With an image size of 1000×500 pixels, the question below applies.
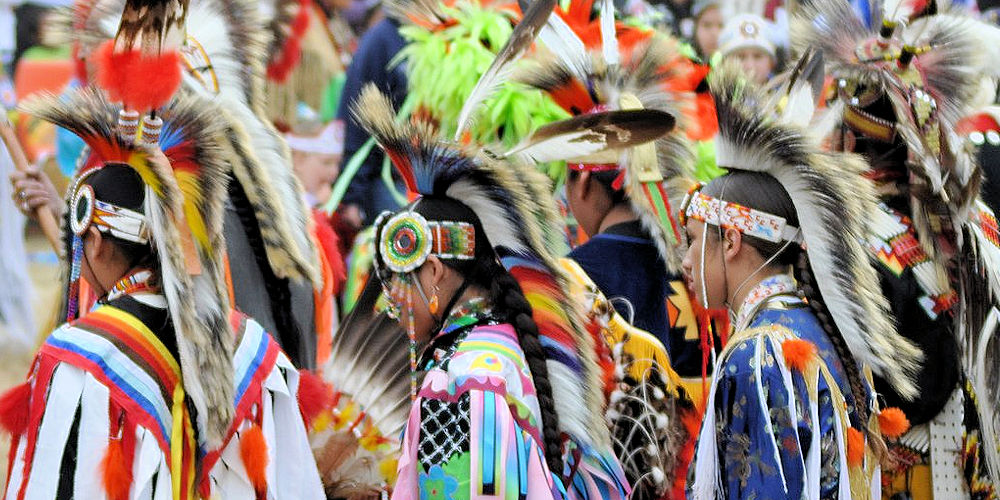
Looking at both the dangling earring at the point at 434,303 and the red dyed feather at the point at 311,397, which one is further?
the red dyed feather at the point at 311,397

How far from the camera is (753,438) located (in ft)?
9.41

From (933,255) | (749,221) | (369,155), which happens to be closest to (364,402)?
(749,221)

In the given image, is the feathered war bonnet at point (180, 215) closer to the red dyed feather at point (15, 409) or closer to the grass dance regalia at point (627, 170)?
the red dyed feather at point (15, 409)

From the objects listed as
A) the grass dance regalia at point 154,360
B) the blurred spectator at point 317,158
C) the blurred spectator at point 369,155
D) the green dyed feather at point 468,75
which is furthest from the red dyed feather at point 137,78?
the blurred spectator at point 317,158

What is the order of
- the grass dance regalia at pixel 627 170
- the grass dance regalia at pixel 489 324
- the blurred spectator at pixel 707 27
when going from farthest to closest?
the blurred spectator at pixel 707 27 → the grass dance regalia at pixel 627 170 → the grass dance regalia at pixel 489 324

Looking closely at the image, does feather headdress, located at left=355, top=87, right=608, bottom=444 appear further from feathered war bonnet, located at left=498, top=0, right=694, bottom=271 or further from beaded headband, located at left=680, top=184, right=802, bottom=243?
feathered war bonnet, located at left=498, top=0, right=694, bottom=271

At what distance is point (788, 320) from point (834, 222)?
0.25m

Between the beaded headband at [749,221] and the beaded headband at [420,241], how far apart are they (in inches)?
22.3

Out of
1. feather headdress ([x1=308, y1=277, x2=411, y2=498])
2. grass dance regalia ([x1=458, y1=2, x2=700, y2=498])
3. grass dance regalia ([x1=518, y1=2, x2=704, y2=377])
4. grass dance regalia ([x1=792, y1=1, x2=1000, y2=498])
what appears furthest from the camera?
grass dance regalia ([x1=518, y1=2, x2=704, y2=377])

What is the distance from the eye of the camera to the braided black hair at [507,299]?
2.98m

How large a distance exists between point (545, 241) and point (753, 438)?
2.28 ft

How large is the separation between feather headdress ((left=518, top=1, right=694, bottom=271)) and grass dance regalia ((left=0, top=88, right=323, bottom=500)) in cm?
124

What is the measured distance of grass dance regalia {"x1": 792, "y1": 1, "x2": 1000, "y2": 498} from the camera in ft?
12.3

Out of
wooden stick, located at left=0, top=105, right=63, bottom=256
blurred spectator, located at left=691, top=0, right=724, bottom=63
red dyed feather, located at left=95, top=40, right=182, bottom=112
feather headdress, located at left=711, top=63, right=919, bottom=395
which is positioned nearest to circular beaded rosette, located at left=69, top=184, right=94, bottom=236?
red dyed feather, located at left=95, top=40, right=182, bottom=112
